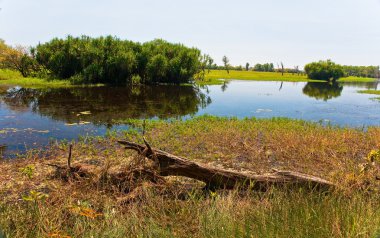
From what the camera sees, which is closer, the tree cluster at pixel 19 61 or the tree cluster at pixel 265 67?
the tree cluster at pixel 19 61

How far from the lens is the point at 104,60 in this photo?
40344mm

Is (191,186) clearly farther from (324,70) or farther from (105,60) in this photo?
(324,70)

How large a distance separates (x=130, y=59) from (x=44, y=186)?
115 ft

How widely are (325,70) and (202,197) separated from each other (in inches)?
3860

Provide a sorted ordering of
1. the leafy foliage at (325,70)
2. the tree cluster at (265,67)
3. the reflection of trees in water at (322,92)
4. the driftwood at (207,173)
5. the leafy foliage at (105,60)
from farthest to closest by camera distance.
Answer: the tree cluster at (265,67), the leafy foliage at (325,70), the leafy foliage at (105,60), the reflection of trees in water at (322,92), the driftwood at (207,173)

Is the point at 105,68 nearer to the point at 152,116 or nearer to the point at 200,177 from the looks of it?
the point at 152,116

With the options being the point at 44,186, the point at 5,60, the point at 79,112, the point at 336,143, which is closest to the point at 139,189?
the point at 44,186

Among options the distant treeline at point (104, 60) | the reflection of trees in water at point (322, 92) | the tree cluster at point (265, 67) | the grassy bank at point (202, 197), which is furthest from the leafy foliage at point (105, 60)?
the tree cluster at point (265, 67)

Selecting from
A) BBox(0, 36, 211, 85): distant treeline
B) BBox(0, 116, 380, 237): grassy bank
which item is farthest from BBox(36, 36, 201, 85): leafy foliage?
BBox(0, 116, 380, 237): grassy bank

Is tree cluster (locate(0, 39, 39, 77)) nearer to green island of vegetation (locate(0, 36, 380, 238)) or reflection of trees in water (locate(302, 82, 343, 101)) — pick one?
green island of vegetation (locate(0, 36, 380, 238))

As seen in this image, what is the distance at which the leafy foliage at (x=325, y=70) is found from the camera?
91.0 meters

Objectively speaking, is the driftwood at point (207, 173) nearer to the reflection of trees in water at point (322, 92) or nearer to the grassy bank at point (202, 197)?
the grassy bank at point (202, 197)

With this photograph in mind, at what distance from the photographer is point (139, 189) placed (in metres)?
6.11

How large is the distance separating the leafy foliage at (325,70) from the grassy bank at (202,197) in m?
88.4
